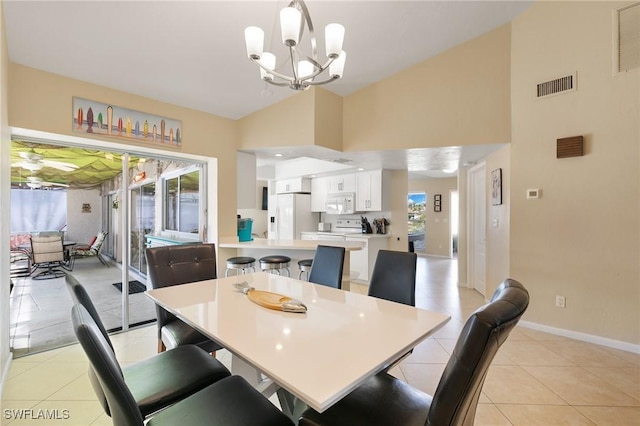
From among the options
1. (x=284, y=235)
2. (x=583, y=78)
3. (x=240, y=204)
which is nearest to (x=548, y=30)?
(x=583, y=78)

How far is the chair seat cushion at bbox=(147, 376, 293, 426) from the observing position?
111 cm

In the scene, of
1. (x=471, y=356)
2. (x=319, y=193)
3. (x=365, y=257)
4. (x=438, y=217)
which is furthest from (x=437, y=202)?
(x=471, y=356)

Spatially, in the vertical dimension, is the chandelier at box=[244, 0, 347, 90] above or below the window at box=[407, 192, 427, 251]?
above

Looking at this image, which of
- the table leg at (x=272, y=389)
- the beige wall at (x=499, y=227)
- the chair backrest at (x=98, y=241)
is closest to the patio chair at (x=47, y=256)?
the chair backrest at (x=98, y=241)

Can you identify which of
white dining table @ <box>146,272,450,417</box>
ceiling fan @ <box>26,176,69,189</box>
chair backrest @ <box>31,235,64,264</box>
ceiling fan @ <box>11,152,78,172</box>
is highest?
ceiling fan @ <box>11,152,78,172</box>

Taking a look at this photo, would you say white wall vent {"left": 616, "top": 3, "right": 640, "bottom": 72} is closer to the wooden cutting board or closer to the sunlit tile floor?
the sunlit tile floor

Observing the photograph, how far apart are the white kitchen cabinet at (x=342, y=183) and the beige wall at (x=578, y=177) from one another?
10.2ft

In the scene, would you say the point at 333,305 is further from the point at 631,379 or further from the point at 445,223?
the point at 445,223

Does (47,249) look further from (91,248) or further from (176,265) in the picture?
(176,265)

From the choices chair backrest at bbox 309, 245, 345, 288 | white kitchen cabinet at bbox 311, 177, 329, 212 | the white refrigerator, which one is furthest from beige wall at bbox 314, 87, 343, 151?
the white refrigerator

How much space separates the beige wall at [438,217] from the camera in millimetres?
8641

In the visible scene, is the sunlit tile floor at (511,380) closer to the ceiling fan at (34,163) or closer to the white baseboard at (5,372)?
the white baseboard at (5,372)

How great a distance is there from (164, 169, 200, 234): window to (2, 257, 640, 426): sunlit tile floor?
5.19 feet

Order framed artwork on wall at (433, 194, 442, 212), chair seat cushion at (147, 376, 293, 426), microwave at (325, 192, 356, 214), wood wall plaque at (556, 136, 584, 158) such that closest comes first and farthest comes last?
1. chair seat cushion at (147, 376, 293, 426)
2. wood wall plaque at (556, 136, 584, 158)
3. microwave at (325, 192, 356, 214)
4. framed artwork on wall at (433, 194, 442, 212)
